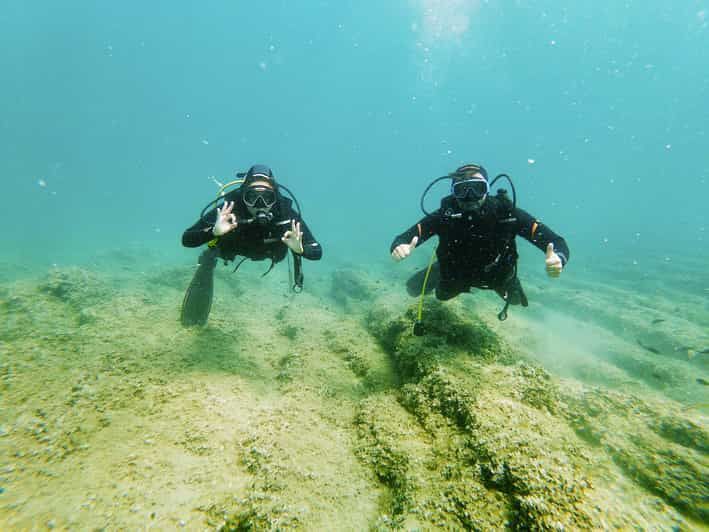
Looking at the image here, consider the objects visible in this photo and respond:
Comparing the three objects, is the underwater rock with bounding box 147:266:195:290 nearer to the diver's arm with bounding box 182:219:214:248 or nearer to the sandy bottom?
the sandy bottom

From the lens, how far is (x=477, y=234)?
446 cm

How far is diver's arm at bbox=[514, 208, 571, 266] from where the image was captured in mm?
4031

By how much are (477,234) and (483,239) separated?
0.41 ft

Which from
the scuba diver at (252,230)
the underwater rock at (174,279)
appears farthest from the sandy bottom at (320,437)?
the underwater rock at (174,279)

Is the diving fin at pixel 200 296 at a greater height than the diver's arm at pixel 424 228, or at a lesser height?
lesser

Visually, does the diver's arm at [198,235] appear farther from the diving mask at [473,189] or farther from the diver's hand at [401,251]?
the diving mask at [473,189]

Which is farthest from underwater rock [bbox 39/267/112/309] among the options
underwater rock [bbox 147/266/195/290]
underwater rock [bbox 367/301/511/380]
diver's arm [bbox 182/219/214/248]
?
underwater rock [bbox 367/301/511/380]

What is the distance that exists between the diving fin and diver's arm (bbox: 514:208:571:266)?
551 cm

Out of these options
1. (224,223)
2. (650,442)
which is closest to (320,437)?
(650,442)

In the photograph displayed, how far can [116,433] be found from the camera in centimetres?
257

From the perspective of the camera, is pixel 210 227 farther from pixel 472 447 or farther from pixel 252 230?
pixel 472 447

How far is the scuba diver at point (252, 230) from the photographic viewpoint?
475 cm

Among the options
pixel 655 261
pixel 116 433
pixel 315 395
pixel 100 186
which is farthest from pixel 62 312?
pixel 100 186

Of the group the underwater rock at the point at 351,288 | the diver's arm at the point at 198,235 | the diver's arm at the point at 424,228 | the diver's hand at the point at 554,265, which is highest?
the diver's arm at the point at 424,228
